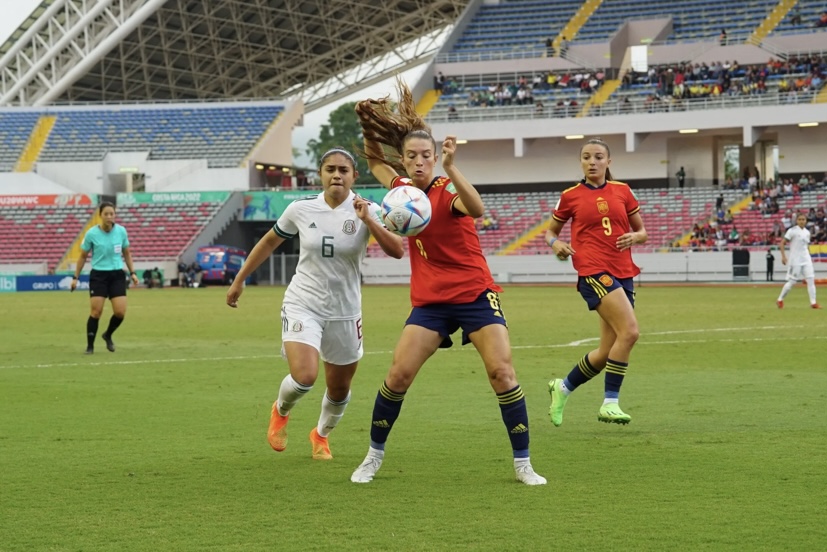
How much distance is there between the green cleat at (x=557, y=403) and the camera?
9.83 metres

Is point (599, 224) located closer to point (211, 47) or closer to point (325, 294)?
point (325, 294)

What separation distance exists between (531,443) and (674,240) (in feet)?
154

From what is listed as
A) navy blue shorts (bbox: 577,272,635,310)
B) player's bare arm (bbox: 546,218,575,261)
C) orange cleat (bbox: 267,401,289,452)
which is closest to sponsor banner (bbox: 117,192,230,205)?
player's bare arm (bbox: 546,218,575,261)

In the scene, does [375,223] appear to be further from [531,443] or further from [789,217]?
[789,217]

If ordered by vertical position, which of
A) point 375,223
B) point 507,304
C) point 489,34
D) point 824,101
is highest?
point 489,34

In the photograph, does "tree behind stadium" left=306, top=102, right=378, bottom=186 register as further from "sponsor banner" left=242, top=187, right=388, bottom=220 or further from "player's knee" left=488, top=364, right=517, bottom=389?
"player's knee" left=488, top=364, right=517, bottom=389

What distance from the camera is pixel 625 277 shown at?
409 inches

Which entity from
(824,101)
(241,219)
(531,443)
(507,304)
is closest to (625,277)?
(531,443)

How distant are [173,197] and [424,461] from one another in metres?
58.9

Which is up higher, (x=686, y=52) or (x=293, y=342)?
(x=686, y=52)

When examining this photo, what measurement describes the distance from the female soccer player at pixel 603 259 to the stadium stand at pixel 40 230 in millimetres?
54342

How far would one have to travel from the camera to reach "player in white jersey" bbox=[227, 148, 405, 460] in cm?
831

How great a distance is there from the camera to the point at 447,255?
755 cm

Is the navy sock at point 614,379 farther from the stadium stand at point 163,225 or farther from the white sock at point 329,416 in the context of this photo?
the stadium stand at point 163,225
